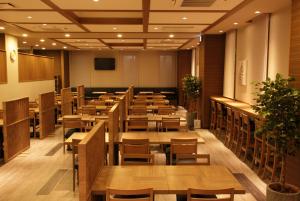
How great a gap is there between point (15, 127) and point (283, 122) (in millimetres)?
5376

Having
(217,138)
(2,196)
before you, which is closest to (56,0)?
(2,196)

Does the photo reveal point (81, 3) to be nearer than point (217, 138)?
Yes

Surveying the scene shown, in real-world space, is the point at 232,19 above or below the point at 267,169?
Result: above

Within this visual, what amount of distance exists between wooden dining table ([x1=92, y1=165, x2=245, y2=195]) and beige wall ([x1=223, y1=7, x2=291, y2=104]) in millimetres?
2366

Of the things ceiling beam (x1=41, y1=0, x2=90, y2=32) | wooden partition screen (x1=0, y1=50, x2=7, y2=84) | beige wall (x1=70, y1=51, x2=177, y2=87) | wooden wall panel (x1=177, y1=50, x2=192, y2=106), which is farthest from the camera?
beige wall (x1=70, y1=51, x2=177, y2=87)

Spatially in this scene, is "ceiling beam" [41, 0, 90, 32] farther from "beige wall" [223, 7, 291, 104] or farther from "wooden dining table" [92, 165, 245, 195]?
"beige wall" [223, 7, 291, 104]

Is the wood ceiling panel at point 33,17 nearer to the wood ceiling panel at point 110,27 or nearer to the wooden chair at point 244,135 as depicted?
the wood ceiling panel at point 110,27

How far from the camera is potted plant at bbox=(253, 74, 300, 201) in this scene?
3951mm

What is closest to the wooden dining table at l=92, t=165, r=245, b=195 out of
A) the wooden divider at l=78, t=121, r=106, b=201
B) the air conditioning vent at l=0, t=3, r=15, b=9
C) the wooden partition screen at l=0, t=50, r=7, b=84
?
the wooden divider at l=78, t=121, r=106, b=201

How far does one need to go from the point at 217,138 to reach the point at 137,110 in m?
2.30

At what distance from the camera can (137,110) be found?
28.3 feet

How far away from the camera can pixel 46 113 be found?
29.4ft

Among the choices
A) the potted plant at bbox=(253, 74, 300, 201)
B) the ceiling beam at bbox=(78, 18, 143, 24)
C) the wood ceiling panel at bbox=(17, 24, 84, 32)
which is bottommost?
the potted plant at bbox=(253, 74, 300, 201)

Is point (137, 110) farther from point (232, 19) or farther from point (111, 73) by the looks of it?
point (111, 73)
